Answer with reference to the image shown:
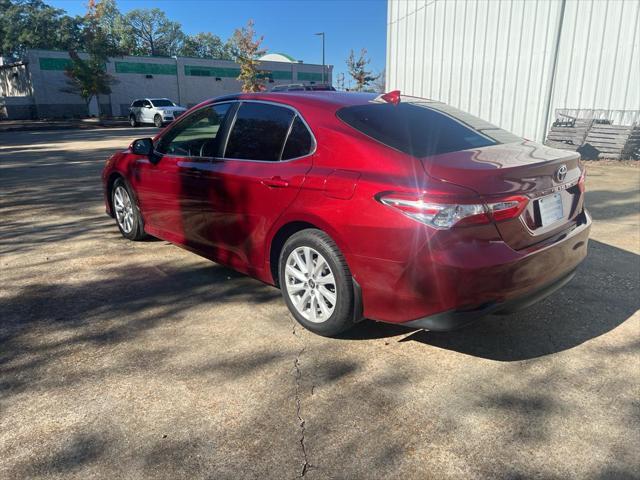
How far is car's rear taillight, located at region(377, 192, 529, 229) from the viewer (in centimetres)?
271

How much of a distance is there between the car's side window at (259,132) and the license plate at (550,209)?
1.79 meters

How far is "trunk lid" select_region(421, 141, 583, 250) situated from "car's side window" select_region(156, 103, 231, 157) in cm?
202

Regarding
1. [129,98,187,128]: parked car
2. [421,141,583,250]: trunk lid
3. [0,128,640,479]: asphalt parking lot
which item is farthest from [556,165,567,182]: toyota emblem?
[129,98,187,128]: parked car

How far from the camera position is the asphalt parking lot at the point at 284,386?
2354 millimetres

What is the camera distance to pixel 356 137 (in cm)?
320

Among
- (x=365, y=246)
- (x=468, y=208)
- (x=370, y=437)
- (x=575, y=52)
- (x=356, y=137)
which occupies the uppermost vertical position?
(x=575, y=52)

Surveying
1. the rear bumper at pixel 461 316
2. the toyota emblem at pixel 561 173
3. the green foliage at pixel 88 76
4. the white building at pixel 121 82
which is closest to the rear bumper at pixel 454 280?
the rear bumper at pixel 461 316

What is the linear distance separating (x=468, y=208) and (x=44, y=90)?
4249cm

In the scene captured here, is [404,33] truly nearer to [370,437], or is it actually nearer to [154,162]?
[154,162]

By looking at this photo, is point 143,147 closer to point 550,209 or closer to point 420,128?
point 420,128

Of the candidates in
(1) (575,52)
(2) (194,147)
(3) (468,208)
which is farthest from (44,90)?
(3) (468,208)

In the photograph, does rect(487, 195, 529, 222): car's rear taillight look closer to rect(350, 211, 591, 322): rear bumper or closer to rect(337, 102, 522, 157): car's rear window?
rect(350, 211, 591, 322): rear bumper

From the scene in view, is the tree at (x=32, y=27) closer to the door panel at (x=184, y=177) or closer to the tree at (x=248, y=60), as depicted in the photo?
the tree at (x=248, y=60)

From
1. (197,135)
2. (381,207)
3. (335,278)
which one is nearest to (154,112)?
(197,135)
